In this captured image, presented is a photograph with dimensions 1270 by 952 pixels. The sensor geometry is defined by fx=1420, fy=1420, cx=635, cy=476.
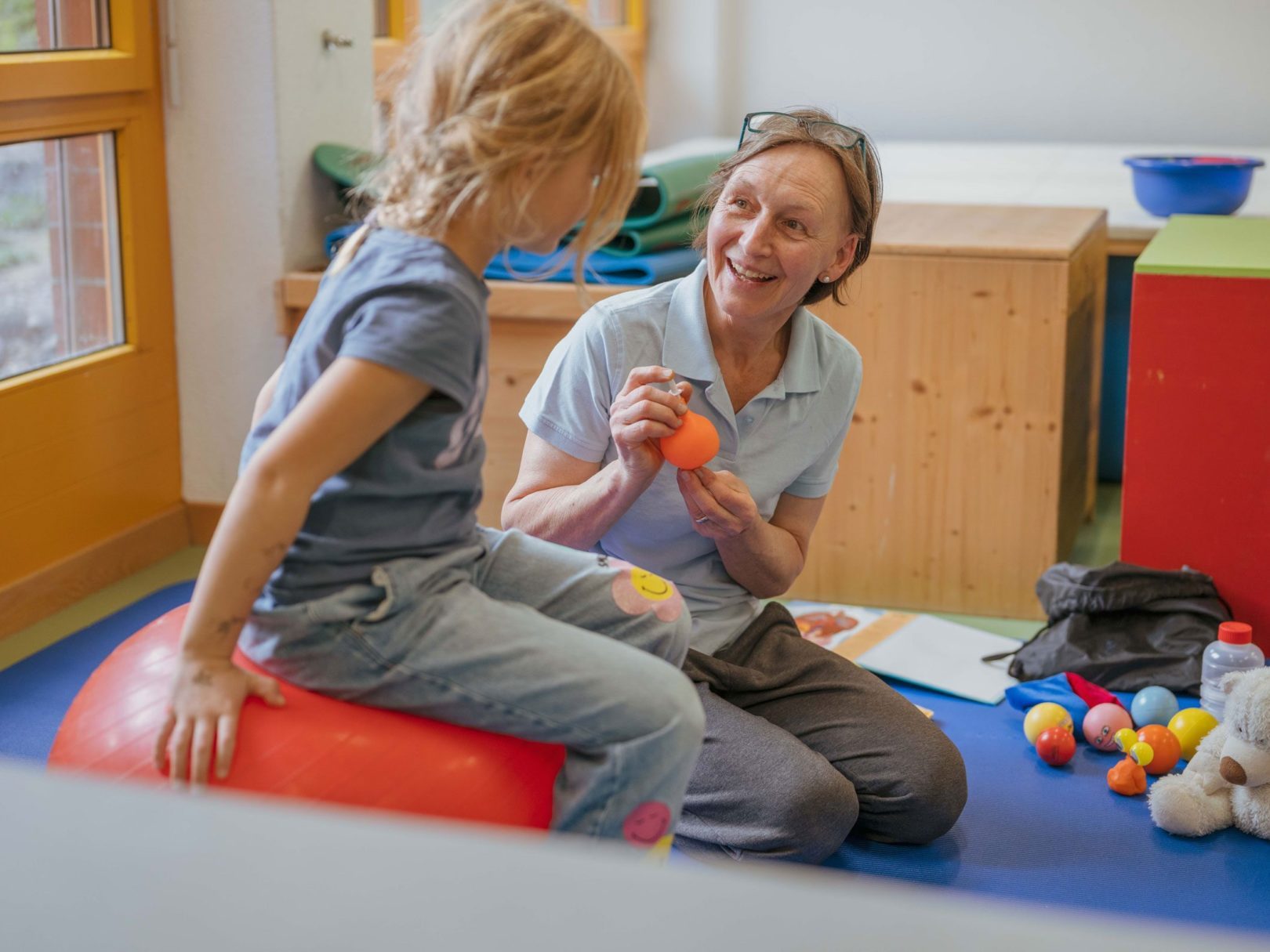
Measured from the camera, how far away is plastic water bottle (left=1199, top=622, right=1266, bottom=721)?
2.19m

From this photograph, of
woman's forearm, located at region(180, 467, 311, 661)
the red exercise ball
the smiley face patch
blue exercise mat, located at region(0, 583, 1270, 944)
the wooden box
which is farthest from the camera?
the wooden box

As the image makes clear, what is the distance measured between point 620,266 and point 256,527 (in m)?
1.83

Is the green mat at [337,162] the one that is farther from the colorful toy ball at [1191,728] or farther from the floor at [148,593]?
the colorful toy ball at [1191,728]

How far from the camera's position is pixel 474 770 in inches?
48.7

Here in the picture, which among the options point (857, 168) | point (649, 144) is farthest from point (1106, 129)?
point (857, 168)

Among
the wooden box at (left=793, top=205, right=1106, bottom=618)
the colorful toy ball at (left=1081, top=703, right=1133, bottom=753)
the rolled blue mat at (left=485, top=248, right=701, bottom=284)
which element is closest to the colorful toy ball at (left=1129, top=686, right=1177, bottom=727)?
the colorful toy ball at (left=1081, top=703, right=1133, bottom=753)

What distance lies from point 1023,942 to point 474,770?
2.67 feet

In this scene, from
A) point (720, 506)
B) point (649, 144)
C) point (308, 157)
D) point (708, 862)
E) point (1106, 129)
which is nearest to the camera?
point (720, 506)

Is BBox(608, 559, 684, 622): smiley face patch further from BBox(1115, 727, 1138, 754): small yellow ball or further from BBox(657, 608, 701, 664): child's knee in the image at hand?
BBox(1115, 727, 1138, 754): small yellow ball

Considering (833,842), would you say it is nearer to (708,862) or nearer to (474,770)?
(708,862)

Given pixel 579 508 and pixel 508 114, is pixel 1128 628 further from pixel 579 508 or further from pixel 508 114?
pixel 508 114

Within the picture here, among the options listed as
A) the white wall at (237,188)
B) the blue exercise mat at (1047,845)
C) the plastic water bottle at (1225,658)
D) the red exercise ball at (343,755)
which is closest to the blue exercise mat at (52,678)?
the blue exercise mat at (1047,845)

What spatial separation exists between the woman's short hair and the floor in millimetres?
1555

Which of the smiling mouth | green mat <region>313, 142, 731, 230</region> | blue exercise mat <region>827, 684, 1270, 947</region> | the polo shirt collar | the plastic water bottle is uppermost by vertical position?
green mat <region>313, 142, 731, 230</region>
